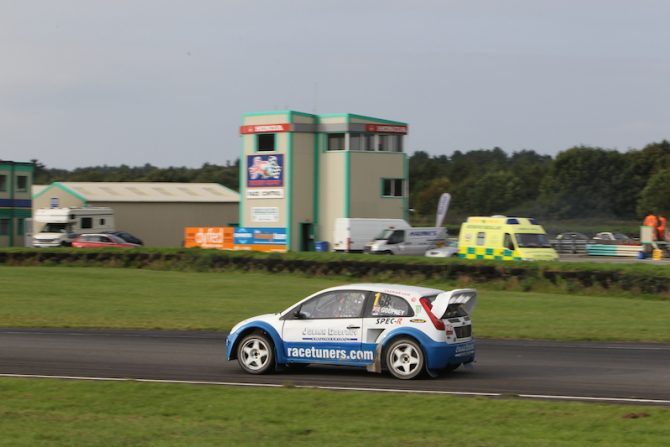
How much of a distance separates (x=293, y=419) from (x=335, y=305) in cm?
410

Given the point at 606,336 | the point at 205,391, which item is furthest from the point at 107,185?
the point at 205,391

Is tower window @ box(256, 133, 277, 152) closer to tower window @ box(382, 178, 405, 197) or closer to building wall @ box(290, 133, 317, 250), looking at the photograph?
building wall @ box(290, 133, 317, 250)

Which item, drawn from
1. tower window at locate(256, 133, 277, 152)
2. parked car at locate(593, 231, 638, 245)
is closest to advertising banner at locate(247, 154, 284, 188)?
tower window at locate(256, 133, 277, 152)

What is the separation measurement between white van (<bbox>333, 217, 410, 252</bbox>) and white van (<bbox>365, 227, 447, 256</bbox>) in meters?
1.97

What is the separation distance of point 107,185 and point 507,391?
66.2 meters

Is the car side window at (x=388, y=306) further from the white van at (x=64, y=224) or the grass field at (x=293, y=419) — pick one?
the white van at (x=64, y=224)

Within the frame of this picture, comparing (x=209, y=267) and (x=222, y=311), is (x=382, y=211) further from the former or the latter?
(x=222, y=311)

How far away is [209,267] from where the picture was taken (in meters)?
40.2

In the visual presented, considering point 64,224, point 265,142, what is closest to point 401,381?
point 265,142

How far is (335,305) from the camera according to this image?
45.6 feet

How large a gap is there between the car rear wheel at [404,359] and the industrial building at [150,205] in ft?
192

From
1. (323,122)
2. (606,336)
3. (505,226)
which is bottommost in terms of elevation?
(606,336)

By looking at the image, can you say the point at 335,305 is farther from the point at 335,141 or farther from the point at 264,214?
the point at 335,141

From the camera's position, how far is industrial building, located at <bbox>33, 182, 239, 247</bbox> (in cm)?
7038
